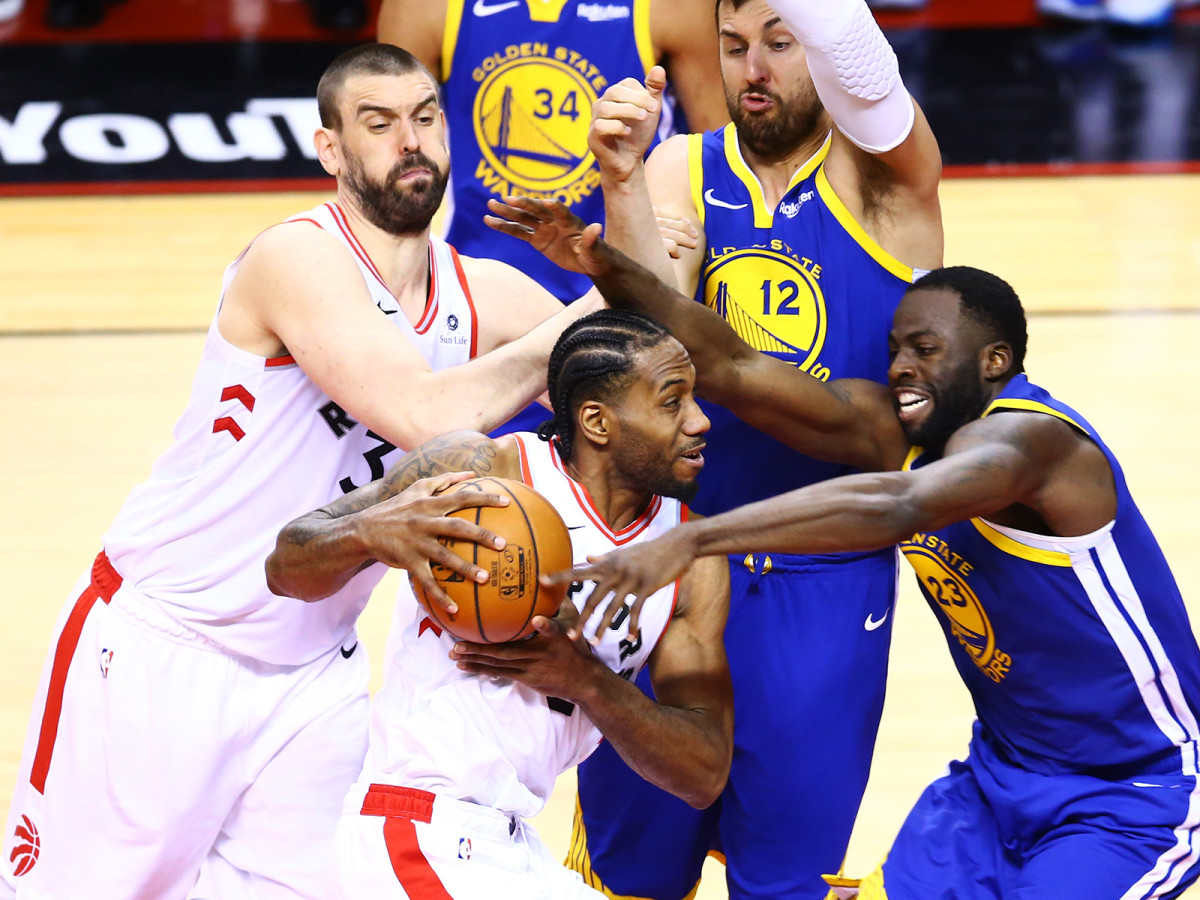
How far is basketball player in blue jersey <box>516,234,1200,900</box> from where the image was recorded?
3.25 meters

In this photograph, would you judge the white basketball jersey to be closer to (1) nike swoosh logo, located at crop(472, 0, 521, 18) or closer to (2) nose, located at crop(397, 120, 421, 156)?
(2) nose, located at crop(397, 120, 421, 156)

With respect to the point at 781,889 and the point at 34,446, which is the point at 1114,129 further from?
the point at 781,889

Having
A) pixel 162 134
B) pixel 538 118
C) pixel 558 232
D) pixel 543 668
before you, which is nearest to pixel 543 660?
pixel 543 668

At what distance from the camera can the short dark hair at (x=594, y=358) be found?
124 inches

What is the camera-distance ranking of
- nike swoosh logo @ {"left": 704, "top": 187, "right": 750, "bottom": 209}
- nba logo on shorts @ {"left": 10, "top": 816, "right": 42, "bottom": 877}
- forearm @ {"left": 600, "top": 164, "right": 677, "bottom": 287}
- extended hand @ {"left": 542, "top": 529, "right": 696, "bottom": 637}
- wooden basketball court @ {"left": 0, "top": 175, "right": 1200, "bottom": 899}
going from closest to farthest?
extended hand @ {"left": 542, "top": 529, "right": 696, "bottom": 637}
forearm @ {"left": 600, "top": 164, "right": 677, "bottom": 287}
nba logo on shorts @ {"left": 10, "top": 816, "right": 42, "bottom": 877}
nike swoosh logo @ {"left": 704, "top": 187, "right": 750, "bottom": 209}
wooden basketball court @ {"left": 0, "top": 175, "right": 1200, "bottom": 899}

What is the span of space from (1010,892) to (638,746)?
3.03 ft

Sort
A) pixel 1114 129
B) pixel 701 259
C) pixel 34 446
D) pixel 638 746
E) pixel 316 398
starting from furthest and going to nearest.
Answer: pixel 1114 129
pixel 34 446
pixel 701 259
pixel 316 398
pixel 638 746

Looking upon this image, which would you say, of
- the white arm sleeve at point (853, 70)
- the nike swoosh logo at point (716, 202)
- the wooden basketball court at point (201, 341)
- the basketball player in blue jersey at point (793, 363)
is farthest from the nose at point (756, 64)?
the wooden basketball court at point (201, 341)

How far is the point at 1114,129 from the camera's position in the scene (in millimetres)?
10992

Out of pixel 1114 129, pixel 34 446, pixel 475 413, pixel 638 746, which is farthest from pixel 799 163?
pixel 1114 129

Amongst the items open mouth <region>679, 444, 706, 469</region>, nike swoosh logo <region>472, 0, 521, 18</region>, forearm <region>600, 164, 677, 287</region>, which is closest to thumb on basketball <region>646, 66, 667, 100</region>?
forearm <region>600, 164, 677, 287</region>

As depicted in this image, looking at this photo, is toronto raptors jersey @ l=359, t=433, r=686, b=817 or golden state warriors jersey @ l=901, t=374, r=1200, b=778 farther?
golden state warriors jersey @ l=901, t=374, r=1200, b=778

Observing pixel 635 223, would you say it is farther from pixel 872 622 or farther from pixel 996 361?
pixel 872 622

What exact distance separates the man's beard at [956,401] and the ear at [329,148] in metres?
1.41
